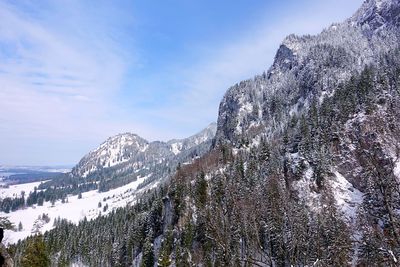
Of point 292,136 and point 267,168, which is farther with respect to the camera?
point 292,136

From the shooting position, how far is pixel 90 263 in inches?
5694

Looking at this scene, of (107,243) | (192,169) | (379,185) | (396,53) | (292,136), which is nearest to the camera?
(379,185)

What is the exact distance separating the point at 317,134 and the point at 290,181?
23.6 meters

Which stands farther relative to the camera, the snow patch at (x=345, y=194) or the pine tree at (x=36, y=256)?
the snow patch at (x=345, y=194)

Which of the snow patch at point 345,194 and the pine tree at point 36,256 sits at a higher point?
the snow patch at point 345,194

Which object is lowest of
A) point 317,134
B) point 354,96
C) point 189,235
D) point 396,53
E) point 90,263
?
point 90,263

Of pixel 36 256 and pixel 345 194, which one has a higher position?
pixel 345 194

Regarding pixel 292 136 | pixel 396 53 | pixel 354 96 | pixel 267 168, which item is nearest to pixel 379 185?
pixel 267 168

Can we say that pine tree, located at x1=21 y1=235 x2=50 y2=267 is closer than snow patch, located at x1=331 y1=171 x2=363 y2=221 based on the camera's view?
Yes

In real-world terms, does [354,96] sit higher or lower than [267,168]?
higher

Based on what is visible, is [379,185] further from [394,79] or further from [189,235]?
[394,79]

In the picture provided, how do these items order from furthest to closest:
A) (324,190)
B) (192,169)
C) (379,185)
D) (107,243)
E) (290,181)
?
(192,169) → (107,243) → (290,181) → (324,190) → (379,185)

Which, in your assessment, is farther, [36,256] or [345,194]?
[345,194]

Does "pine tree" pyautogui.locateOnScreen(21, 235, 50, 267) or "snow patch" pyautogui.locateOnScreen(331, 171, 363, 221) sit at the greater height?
"snow patch" pyautogui.locateOnScreen(331, 171, 363, 221)
